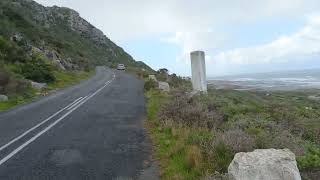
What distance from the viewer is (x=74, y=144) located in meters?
12.2

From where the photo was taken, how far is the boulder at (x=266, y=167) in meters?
6.97

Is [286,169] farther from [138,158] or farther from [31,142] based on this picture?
[31,142]

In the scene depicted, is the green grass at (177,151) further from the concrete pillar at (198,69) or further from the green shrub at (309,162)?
the concrete pillar at (198,69)

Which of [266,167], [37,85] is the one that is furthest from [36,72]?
[266,167]

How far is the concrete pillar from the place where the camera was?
66.6 feet

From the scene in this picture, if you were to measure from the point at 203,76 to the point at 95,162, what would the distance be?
452 inches

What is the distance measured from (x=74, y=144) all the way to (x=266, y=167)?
20.8ft

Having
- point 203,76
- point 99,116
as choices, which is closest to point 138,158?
point 99,116

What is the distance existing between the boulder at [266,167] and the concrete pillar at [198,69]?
13.0 metres

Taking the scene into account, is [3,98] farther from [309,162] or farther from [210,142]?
[309,162]

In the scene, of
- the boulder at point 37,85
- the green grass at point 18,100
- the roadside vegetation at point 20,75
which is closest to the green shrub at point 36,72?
the roadside vegetation at point 20,75

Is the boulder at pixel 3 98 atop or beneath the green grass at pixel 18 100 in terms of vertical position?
atop

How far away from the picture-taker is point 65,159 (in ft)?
34.0

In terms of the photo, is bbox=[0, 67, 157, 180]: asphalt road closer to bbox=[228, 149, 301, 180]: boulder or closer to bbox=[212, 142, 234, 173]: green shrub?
bbox=[212, 142, 234, 173]: green shrub
